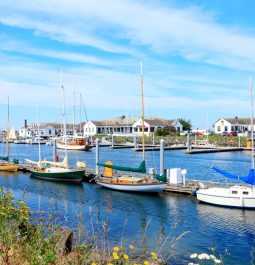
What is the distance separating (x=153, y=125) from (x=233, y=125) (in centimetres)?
2546

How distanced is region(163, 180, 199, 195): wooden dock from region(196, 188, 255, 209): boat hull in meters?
2.69

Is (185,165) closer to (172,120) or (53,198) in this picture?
(53,198)

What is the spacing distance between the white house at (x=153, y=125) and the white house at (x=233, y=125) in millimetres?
13577

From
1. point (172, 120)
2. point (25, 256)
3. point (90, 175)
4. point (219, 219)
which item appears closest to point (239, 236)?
point (219, 219)

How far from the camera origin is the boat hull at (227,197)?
25422mm

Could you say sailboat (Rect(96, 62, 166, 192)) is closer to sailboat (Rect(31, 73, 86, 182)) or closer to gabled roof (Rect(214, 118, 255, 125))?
sailboat (Rect(31, 73, 86, 182))

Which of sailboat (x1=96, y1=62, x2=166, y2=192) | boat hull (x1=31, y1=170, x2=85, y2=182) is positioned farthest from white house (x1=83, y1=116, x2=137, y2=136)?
sailboat (x1=96, y1=62, x2=166, y2=192)

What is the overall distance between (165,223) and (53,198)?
1180cm

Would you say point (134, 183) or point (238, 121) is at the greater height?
point (238, 121)

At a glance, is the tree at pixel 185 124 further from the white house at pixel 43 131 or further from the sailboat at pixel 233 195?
the sailboat at pixel 233 195

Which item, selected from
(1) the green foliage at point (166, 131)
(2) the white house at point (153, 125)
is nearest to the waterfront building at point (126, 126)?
(2) the white house at point (153, 125)

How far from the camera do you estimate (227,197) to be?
26.0 m

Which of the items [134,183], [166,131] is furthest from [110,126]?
[134,183]

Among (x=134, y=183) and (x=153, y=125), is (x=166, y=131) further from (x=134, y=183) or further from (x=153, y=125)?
(x=134, y=183)
